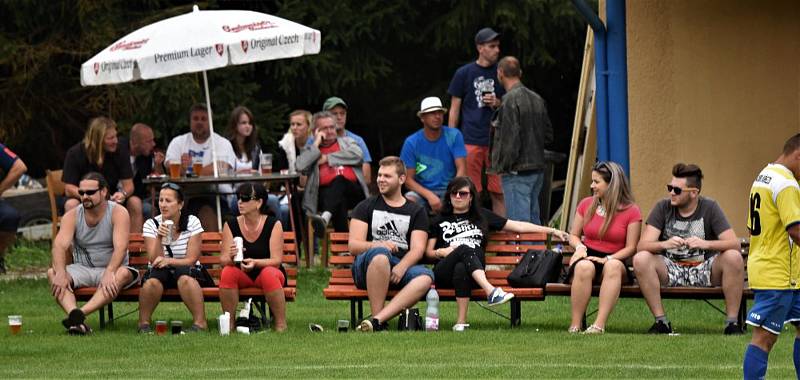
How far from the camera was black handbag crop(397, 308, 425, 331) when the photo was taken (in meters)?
14.0

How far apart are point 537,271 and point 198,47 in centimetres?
491

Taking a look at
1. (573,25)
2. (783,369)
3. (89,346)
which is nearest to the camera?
(783,369)

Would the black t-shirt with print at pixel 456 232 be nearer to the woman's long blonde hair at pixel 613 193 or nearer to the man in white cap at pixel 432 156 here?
the woman's long blonde hair at pixel 613 193

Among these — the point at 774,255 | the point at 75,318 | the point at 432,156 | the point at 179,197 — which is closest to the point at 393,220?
the point at 179,197

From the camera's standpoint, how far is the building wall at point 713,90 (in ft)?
53.9

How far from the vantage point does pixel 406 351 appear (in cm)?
1255

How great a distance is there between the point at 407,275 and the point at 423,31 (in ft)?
40.2

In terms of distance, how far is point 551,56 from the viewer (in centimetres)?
2589

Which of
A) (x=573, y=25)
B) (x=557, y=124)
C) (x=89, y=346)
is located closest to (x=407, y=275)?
(x=89, y=346)

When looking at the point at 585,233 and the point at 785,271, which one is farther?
the point at 585,233

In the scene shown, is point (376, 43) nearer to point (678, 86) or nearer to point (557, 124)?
point (557, 124)

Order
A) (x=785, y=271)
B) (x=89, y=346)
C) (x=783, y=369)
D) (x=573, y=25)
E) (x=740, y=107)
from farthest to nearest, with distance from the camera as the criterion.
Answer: (x=573, y=25)
(x=740, y=107)
(x=89, y=346)
(x=783, y=369)
(x=785, y=271)

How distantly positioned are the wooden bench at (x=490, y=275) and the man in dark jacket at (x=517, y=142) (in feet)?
6.18

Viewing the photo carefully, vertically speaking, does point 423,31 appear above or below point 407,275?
above
